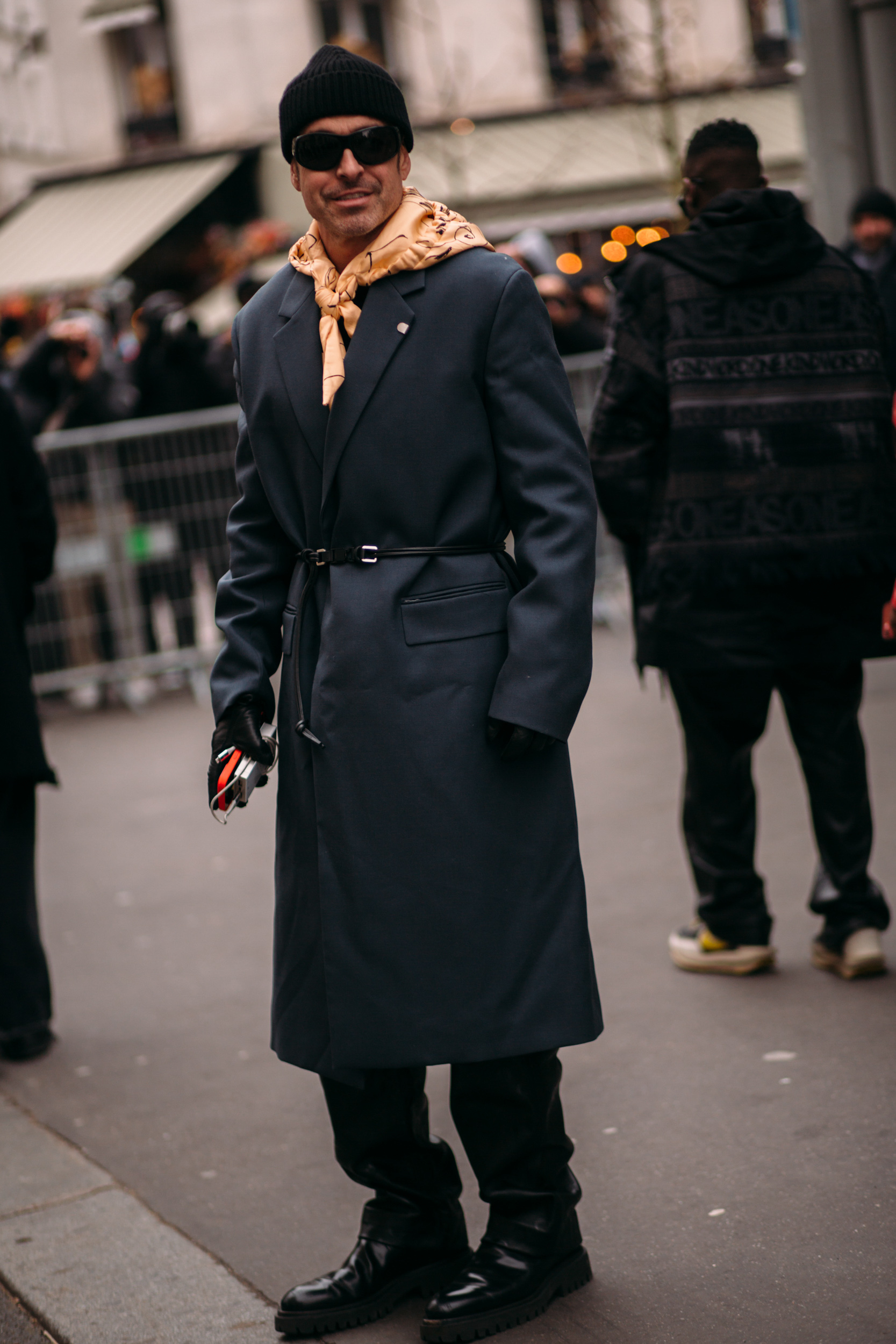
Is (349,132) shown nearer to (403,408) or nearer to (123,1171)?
(403,408)

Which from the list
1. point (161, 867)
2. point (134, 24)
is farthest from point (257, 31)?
point (161, 867)

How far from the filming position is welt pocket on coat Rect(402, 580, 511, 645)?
2.87 meters

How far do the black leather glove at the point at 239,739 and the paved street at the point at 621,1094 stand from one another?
990 mm

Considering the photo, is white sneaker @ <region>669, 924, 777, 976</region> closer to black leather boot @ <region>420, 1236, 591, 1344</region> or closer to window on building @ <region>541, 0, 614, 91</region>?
black leather boot @ <region>420, 1236, 591, 1344</region>

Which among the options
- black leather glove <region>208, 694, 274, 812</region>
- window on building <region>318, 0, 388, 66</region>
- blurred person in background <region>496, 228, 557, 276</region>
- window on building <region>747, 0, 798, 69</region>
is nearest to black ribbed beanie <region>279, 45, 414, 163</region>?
black leather glove <region>208, 694, 274, 812</region>

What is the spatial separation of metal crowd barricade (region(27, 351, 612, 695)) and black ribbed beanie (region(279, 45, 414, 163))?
24.3 feet

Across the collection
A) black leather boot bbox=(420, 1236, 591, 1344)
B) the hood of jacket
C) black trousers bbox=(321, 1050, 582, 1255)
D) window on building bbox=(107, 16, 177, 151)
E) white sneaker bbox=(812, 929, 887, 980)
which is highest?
window on building bbox=(107, 16, 177, 151)

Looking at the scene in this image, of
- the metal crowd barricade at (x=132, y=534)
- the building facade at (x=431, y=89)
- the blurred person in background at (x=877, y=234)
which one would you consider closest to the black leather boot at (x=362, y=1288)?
the blurred person in background at (x=877, y=234)

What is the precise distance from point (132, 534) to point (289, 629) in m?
7.63

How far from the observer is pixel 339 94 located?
112 inches

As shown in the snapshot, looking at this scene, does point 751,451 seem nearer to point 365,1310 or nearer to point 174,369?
point 365,1310

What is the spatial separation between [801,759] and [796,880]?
3.14 feet

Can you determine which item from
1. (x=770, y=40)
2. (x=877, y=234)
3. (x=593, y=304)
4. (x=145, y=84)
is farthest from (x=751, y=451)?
(x=145, y=84)

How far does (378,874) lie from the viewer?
2881mm
